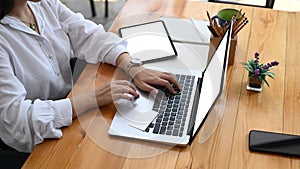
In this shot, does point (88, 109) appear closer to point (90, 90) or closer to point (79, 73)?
point (90, 90)

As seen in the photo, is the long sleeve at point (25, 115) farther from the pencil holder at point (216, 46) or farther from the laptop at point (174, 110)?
the pencil holder at point (216, 46)

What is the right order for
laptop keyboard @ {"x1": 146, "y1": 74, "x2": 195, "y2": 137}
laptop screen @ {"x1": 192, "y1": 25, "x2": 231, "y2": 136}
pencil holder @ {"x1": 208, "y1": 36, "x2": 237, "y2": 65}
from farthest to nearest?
pencil holder @ {"x1": 208, "y1": 36, "x2": 237, "y2": 65} → laptop keyboard @ {"x1": 146, "y1": 74, "x2": 195, "y2": 137} → laptop screen @ {"x1": 192, "y1": 25, "x2": 231, "y2": 136}

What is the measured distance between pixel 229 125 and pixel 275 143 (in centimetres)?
14

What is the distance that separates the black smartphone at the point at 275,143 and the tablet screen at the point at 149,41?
454 millimetres

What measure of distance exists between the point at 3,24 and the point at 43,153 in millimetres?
454

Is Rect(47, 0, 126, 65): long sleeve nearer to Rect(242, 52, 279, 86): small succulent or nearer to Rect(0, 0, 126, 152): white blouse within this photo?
Rect(0, 0, 126, 152): white blouse

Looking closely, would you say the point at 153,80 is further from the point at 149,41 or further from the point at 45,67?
the point at 45,67

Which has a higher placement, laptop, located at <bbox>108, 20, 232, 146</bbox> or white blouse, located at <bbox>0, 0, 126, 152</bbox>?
white blouse, located at <bbox>0, 0, 126, 152</bbox>

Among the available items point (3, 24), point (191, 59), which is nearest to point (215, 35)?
point (191, 59)

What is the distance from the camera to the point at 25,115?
1168 millimetres

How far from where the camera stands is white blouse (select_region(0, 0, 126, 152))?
1177 millimetres

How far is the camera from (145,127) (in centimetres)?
119

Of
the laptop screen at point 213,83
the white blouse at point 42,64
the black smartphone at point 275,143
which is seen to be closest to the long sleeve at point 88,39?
the white blouse at point 42,64

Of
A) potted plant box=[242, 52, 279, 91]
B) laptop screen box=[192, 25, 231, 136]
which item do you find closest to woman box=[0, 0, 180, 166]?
laptop screen box=[192, 25, 231, 136]
